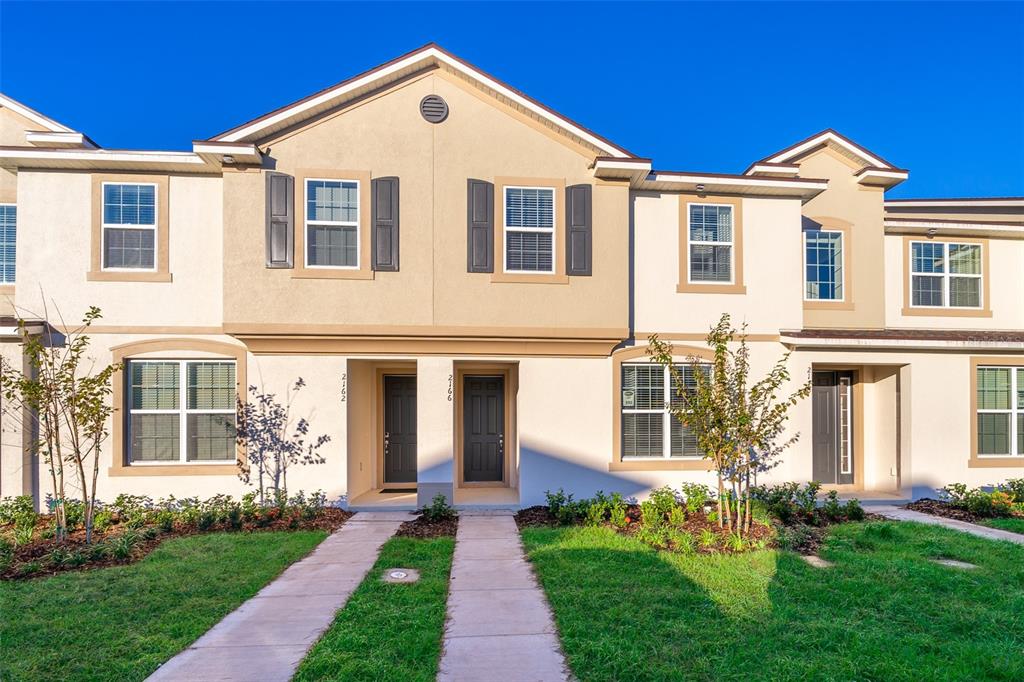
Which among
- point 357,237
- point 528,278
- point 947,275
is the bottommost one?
point 528,278

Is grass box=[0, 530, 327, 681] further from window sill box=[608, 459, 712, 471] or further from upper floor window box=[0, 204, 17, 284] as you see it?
upper floor window box=[0, 204, 17, 284]

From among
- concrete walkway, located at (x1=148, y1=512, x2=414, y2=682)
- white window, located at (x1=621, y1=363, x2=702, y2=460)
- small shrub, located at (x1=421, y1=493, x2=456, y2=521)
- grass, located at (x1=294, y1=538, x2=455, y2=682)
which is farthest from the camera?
white window, located at (x1=621, y1=363, x2=702, y2=460)

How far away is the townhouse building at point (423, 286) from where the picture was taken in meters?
9.16

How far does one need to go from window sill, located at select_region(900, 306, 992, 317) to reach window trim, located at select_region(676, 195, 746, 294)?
4.36 meters

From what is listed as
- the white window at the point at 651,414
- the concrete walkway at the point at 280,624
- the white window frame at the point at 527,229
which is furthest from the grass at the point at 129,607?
the white window at the point at 651,414

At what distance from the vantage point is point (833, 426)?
1176 cm

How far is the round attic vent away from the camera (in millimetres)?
9445

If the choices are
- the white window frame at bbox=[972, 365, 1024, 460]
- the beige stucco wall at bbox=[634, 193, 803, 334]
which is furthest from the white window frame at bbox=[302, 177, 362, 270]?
the white window frame at bbox=[972, 365, 1024, 460]

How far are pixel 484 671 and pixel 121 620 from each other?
11.9 ft

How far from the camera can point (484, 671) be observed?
164 inches

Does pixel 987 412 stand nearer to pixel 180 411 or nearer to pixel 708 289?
pixel 708 289

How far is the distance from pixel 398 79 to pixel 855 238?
32.2 ft

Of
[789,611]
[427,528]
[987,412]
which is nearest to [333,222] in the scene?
[427,528]

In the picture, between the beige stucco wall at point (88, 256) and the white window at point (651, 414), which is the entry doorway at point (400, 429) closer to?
the beige stucco wall at point (88, 256)
